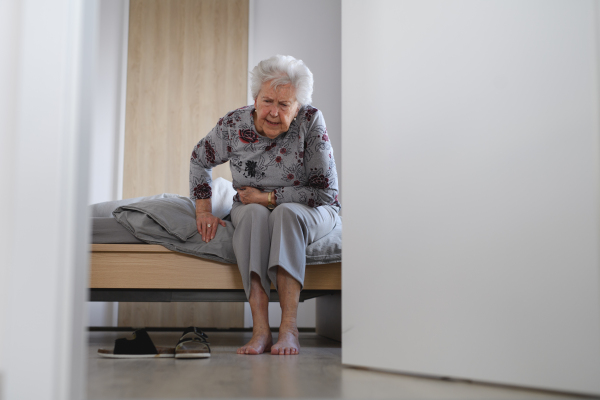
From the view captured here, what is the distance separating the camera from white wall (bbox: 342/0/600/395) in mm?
1025

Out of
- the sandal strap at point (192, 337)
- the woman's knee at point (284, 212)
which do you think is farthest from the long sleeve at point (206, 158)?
the sandal strap at point (192, 337)

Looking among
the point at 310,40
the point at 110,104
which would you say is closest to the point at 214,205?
the point at 110,104

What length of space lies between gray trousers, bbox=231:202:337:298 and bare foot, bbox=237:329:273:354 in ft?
0.45

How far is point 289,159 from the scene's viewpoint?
1919 millimetres

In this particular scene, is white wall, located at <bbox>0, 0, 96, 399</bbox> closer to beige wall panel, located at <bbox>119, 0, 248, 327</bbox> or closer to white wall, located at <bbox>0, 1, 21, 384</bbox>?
white wall, located at <bbox>0, 1, 21, 384</bbox>

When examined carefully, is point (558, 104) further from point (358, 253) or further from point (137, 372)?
point (137, 372)

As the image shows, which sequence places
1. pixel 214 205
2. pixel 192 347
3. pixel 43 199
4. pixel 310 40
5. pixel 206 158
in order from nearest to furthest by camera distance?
1. pixel 43 199
2. pixel 192 347
3. pixel 206 158
4. pixel 214 205
5. pixel 310 40

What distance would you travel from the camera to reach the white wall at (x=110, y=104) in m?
3.27

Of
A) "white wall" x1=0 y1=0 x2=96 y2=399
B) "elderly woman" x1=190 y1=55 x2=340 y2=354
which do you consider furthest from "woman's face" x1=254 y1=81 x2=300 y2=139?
"white wall" x1=0 y1=0 x2=96 y2=399

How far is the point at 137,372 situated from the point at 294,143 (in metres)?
0.99

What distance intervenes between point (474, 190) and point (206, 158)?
1204mm

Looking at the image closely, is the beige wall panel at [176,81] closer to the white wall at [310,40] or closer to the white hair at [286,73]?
the white wall at [310,40]

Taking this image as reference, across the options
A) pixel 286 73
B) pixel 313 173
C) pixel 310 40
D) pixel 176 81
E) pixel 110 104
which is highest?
pixel 310 40

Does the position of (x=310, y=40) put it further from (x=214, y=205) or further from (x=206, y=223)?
(x=206, y=223)
